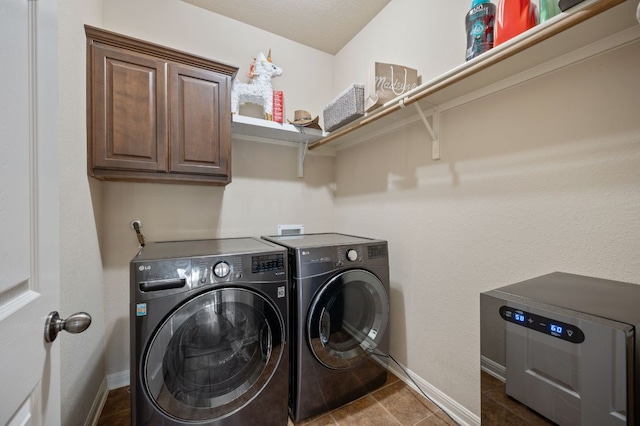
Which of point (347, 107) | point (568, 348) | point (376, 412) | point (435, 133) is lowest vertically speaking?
point (376, 412)

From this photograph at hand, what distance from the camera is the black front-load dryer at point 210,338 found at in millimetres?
1044

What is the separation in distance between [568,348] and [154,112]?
6.63 feet

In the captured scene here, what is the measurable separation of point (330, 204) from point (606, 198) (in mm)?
1829

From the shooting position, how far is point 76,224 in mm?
1156

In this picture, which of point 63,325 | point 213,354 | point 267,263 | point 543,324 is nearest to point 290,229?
point 267,263

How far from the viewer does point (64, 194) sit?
1037 mm

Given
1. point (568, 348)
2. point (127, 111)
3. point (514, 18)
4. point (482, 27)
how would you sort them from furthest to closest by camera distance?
point (127, 111)
point (482, 27)
point (514, 18)
point (568, 348)

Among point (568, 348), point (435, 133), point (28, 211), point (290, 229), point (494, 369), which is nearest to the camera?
point (28, 211)

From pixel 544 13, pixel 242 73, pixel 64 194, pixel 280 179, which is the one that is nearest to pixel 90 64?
pixel 64 194

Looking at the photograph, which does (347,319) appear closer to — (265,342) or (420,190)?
(265,342)

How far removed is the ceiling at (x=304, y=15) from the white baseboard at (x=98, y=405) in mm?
2671

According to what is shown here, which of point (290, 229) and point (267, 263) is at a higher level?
point (290, 229)

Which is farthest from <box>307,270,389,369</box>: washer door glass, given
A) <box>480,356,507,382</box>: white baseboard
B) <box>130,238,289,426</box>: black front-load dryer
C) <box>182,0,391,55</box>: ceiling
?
<box>182,0,391,55</box>: ceiling

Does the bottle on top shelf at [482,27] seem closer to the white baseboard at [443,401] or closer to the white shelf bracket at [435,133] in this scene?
the white shelf bracket at [435,133]
